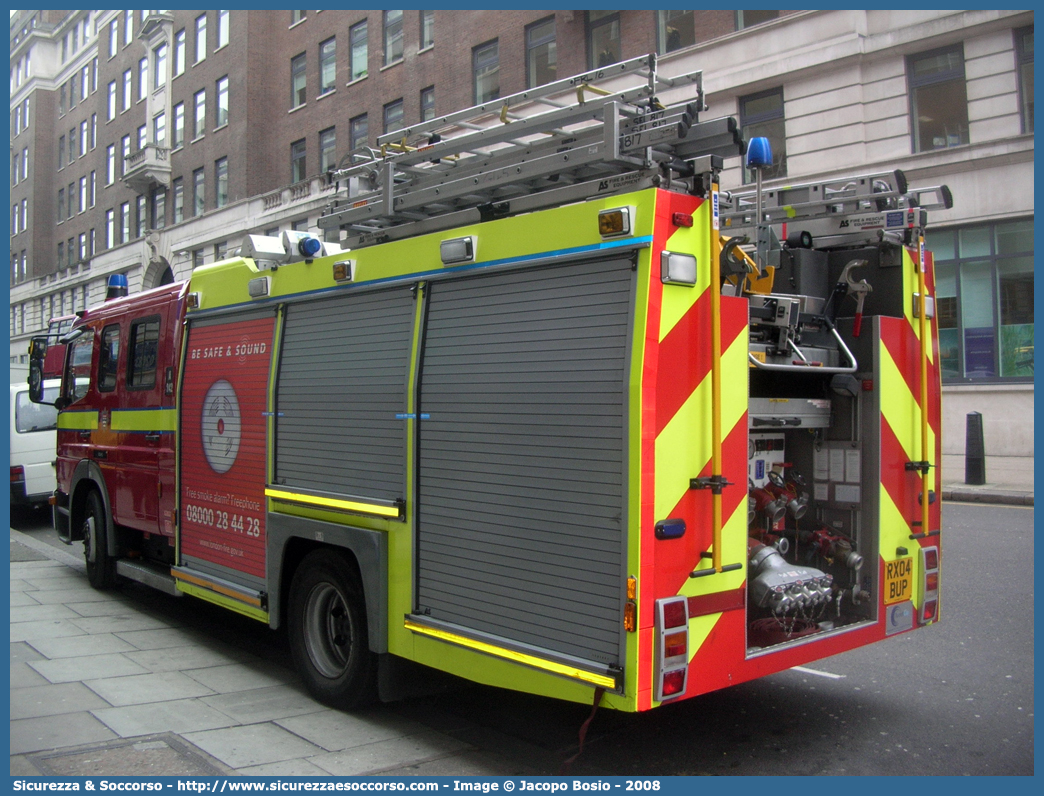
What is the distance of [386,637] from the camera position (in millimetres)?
4992

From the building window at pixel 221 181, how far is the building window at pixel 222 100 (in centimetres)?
162

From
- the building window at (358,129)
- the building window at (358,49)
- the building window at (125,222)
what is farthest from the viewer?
the building window at (125,222)

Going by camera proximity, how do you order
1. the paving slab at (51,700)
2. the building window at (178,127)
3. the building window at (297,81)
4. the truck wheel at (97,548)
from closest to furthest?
the paving slab at (51,700)
the truck wheel at (97,548)
the building window at (297,81)
the building window at (178,127)

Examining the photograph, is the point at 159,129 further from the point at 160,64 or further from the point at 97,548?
the point at 97,548

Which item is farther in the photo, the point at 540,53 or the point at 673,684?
the point at 540,53

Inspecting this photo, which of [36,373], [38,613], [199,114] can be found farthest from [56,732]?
[199,114]

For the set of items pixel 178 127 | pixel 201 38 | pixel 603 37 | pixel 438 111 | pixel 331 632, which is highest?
pixel 201 38

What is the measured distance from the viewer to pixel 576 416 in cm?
408

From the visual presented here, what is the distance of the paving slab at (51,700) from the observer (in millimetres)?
5410

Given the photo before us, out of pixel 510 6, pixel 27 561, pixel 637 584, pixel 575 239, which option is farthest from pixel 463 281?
pixel 510 6

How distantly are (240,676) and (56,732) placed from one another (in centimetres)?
140

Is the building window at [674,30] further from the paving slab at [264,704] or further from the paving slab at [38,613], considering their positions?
the paving slab at [264,704]

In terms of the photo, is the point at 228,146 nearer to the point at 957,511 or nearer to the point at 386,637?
the point at 957,511

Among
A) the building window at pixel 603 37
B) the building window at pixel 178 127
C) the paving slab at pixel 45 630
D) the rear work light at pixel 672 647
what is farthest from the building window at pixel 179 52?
the rear work light at pixel 672 647
